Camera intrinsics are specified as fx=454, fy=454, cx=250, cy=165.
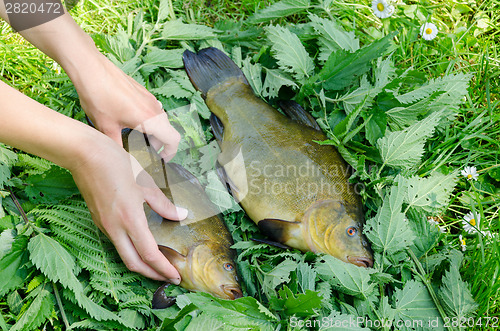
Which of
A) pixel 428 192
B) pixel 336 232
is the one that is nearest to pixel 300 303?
pixel 336 232

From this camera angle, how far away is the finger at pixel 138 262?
2691 millimetres

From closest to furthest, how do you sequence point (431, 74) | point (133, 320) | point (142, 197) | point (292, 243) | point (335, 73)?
point (142, 197)
point (133, 320)
point (292, 243)
point (335, 73)
point (431, 74)

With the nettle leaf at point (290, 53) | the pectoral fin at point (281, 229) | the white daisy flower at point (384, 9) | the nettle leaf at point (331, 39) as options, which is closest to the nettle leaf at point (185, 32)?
the nettle leaf at point (290, 53)

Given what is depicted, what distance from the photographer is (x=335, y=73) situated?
3.30 metres

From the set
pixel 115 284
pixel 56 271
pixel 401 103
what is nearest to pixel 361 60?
pixel 401 103

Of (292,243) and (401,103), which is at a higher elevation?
(401,103)

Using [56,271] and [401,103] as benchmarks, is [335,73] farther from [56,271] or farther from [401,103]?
[56,271]

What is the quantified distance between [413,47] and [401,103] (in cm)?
116

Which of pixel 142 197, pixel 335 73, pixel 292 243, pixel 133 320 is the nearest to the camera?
pixel 142 197

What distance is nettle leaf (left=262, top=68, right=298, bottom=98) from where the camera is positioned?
11.5ft

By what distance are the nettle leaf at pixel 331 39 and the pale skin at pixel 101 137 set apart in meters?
1.40

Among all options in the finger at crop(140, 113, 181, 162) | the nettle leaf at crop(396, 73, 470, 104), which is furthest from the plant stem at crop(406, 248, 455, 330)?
the finger at crop(140, 113, 181, 162)

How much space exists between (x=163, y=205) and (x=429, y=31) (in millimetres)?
2799

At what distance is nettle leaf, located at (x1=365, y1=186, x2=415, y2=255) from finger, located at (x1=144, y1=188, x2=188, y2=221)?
1.21 meters
